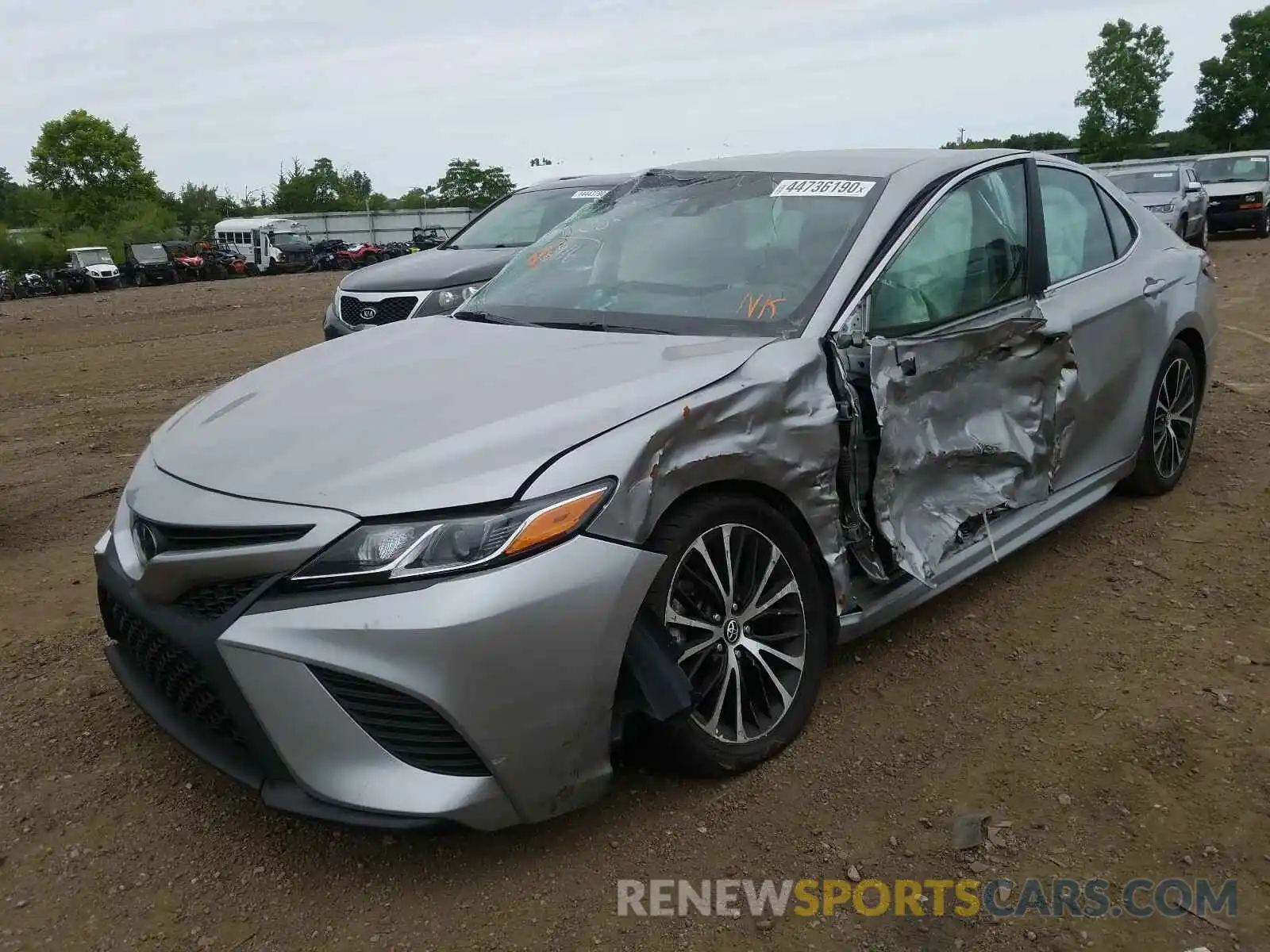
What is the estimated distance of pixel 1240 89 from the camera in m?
73.0

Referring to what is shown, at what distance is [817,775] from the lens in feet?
9.84

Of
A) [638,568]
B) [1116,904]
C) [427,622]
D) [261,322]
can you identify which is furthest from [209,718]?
[261,322]

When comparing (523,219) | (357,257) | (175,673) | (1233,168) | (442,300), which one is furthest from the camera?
(357,257)

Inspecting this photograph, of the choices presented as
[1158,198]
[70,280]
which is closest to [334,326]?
[1158,198]

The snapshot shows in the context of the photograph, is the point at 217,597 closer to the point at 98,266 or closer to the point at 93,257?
the point at 98,266

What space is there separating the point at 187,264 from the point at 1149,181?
3001 cm

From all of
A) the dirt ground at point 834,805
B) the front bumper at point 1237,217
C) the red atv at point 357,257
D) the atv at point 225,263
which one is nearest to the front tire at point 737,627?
the dirt ground at point 834,805

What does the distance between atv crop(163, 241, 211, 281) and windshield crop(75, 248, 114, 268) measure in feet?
6.48

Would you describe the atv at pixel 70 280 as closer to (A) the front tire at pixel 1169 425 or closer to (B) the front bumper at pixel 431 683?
(A) the front tire at pixel 1169 425

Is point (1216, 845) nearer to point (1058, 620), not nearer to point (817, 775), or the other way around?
point (817, 775)

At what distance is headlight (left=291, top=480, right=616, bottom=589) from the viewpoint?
2.40 metres

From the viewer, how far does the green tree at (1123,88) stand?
218 feet

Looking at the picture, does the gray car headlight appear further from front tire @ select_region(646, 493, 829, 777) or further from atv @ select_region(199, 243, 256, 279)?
atv @ select_region(199, 243, 256, 279)

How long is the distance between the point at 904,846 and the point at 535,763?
95cm
